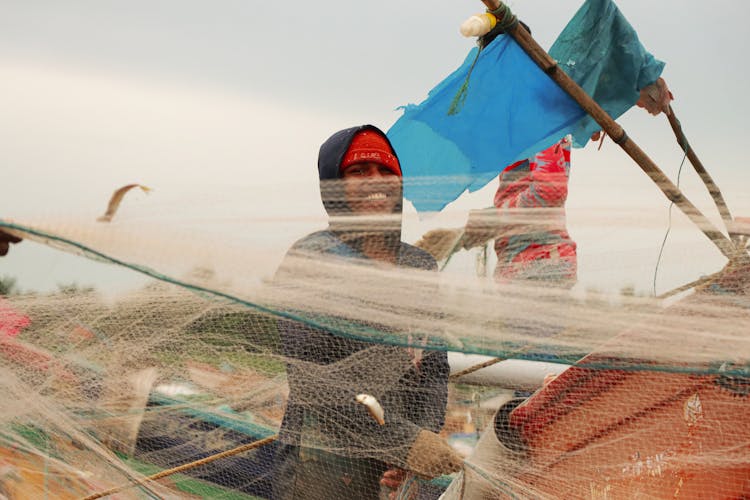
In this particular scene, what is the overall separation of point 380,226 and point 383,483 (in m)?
0.64

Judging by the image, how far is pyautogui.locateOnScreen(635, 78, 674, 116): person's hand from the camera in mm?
2986

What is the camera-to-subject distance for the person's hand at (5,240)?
140 centimetres

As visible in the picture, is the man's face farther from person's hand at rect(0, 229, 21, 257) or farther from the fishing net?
person's hand at rect(0, 229, 21, 257)

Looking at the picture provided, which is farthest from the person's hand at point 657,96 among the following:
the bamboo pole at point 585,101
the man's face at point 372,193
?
the man's face at point 372,193

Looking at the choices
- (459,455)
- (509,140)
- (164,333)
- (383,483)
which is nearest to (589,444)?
(459,455)

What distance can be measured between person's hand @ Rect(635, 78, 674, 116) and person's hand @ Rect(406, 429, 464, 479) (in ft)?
6.54

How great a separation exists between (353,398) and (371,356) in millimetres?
112

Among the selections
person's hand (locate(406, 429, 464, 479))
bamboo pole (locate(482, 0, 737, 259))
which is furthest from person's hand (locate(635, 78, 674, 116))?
person's hand (locate(406, 429, 464, 479))

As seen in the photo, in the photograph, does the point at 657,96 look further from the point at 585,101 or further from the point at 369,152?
the point at 369,152

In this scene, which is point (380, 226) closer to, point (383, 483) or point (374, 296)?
point (374, 296)

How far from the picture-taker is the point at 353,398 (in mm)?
1656

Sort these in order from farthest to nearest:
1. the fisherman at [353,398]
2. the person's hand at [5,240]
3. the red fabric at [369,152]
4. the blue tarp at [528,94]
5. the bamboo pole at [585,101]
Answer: the blue tarp at [528,94] → the bamboo pole at [585,101] → the red fabric at [369,152] → the fisherman at [353,398] → the person's hand at [5,240]

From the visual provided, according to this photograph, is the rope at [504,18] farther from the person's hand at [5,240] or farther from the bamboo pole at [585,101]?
the person's hand at [5,240]

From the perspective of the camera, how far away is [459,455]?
1.71 m
